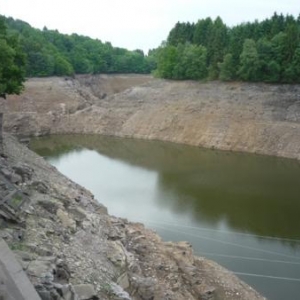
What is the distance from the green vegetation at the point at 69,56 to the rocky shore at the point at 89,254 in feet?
170

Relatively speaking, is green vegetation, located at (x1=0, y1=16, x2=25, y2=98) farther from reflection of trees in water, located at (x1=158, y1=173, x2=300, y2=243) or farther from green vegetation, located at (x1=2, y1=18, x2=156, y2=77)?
green vegetation, located at (x1=2, y1=18, x2=156, y2=77)

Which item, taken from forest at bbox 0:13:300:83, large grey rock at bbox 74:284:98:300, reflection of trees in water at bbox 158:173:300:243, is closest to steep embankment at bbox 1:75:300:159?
forest at bbox 0:13:300:83

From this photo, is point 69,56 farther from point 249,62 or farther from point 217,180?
point 217,180

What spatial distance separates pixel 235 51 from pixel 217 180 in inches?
1079

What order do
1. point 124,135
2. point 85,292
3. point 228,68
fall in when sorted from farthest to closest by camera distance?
point 124,135 → point 228,68 → point 85,292

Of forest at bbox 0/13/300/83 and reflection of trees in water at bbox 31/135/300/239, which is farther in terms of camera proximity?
forest at bbox 0/13/300/83

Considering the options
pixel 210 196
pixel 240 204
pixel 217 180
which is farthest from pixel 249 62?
pixel 240 204

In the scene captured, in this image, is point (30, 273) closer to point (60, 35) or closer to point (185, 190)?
point (185, 190)

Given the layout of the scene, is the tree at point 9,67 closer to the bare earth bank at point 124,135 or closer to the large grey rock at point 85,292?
the bare earth bank at point 124,135

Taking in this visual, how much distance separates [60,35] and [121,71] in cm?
1575

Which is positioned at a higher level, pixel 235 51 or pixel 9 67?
pixel 235 51

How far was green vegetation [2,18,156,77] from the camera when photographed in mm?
72625

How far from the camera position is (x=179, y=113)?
6050cm

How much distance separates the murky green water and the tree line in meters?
11.9
